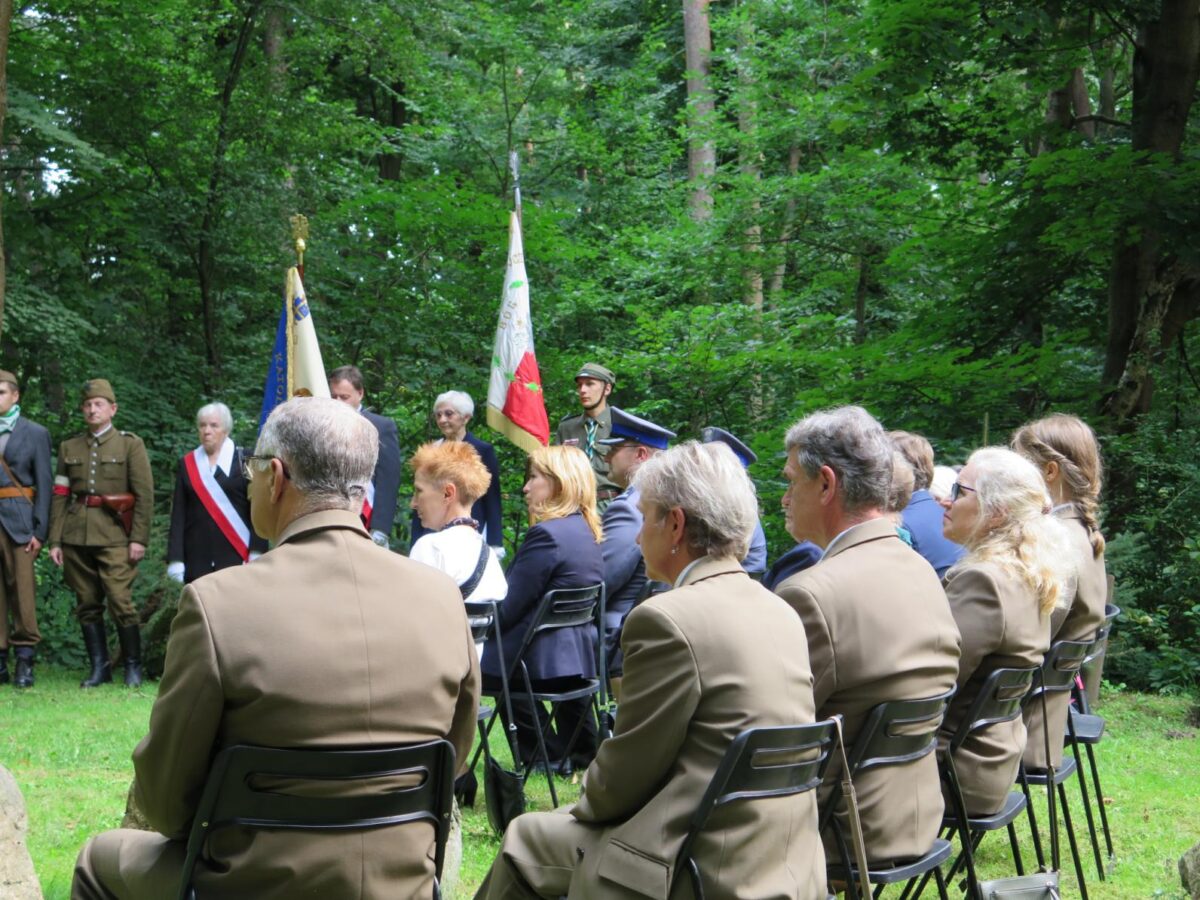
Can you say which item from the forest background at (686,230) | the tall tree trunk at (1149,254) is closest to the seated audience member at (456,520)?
the forest background at (686,230)

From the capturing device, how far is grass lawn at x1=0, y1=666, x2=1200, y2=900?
468cm

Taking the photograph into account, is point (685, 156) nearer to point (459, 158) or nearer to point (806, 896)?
point (459, 158)

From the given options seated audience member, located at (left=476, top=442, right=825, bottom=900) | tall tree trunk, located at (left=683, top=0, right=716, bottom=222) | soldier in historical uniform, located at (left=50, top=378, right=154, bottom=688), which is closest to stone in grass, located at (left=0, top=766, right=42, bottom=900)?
seated audience member, located at (left=476, top=442, right=825, bottom=900)

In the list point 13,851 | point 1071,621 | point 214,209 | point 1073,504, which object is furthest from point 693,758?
point 214,209

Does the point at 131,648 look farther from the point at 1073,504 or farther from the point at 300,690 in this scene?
the point at 300,690

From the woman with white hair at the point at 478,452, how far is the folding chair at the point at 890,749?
4.62 meters

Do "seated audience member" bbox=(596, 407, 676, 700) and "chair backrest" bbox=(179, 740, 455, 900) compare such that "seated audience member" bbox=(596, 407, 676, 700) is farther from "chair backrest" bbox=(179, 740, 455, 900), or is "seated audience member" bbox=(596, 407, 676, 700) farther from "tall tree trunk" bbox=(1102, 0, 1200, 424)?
"tall tree trunk" bbox=(1102, 0, 1200, 424)

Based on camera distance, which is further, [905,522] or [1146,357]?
[1146,357]

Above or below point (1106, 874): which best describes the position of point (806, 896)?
above

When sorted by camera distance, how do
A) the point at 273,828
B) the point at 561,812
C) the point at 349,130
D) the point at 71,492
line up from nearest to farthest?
the point at 273,828
the point at 561,812
the point at 71,492
the point at 349,130

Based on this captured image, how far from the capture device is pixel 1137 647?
31.6 ft

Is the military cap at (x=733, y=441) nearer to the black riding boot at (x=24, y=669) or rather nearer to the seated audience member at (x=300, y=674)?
the seated audience member at (x=300, y=674)

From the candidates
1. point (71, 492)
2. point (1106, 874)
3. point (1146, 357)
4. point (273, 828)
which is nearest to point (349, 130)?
point (71, 492)

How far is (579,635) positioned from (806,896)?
2.91 m
